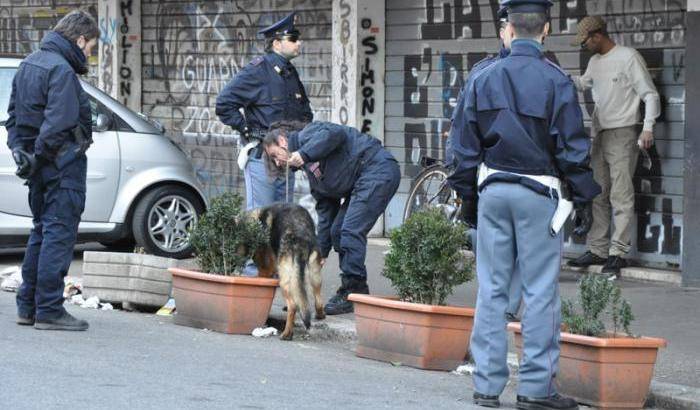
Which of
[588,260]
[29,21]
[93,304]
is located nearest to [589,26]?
[588,260]

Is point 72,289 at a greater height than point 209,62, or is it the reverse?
point 209,62

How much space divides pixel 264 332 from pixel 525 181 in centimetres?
307

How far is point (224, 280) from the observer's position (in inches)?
370

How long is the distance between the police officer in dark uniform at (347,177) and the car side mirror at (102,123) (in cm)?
293

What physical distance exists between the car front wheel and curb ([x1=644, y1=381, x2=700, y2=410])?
19.5 ft

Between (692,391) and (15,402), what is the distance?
344 cm

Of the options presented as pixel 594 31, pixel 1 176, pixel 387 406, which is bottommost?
pixel 387 406

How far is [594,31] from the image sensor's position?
11891mm

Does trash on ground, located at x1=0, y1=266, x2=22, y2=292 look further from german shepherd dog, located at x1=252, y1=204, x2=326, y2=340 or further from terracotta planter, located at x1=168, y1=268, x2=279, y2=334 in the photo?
german shepherd dog, located at x1=252, y1=204, x2=326, y2=340

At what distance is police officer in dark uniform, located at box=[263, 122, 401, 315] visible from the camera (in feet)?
32.0

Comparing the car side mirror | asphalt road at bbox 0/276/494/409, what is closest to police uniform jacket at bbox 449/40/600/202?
asphalt road at bbox 0/276/494/409

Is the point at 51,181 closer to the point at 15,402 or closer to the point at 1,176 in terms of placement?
the point at 15,402

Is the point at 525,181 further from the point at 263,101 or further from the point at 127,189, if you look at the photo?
the point at 127,189

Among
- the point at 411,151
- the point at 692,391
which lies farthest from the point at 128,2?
the point at 692,391
